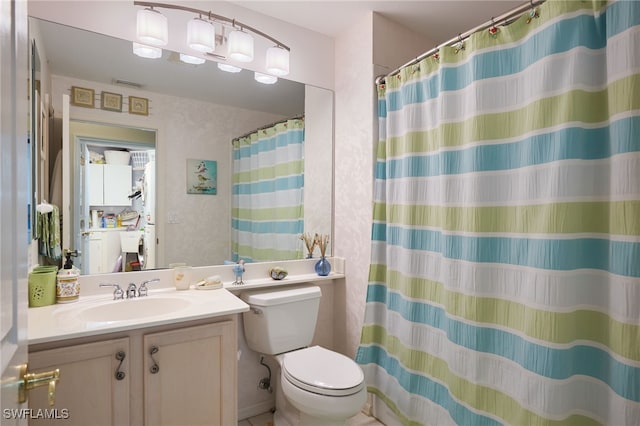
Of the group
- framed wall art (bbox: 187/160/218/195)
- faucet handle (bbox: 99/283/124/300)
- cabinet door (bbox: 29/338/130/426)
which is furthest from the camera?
framed wall art (bbox: 187/160/218/195)

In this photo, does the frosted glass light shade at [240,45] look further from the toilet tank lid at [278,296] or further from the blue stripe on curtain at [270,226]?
the toilet tank lid at [278,296]

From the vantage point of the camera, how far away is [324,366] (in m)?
1.73

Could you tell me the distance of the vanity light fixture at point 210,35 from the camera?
66.2 inches

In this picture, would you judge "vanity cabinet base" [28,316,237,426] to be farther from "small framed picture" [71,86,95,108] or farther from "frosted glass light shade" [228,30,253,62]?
"frosted glass light shade" [228,30,253,62]

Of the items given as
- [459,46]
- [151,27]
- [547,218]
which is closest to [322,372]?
[547,218]

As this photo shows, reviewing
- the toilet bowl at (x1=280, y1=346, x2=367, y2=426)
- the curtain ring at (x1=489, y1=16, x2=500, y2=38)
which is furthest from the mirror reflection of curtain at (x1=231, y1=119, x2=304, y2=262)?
the curtain ring at (x1=489, y1=16, x2=500, y2=38)

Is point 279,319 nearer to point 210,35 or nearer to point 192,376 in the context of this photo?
point 192,376

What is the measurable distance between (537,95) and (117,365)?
1907 millimetres

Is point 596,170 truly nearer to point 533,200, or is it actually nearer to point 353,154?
point 533,200

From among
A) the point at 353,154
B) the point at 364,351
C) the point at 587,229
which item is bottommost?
the point at 364,351

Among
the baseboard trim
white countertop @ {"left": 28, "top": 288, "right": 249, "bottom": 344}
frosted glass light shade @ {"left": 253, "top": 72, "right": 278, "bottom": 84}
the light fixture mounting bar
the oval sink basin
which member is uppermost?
the light fixture mounting bar

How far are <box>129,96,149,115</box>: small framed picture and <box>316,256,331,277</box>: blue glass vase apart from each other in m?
1.39

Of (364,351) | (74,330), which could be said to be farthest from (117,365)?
(364,351)

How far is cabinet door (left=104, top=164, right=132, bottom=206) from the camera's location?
5.62ft
